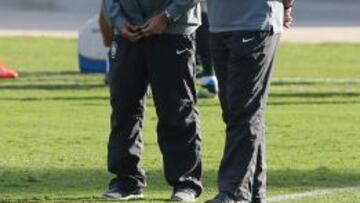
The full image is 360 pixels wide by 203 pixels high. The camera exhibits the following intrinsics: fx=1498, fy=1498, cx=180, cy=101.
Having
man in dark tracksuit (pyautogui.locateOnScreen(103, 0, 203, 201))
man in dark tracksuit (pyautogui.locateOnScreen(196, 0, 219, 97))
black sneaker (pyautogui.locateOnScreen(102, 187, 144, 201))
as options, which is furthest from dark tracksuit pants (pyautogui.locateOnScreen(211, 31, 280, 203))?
man in dark tracksuit (pyautogui.locateOnScreen(196, 0, 219, 97))

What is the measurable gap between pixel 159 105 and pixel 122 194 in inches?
24.0

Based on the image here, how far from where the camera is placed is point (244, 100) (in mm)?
8555

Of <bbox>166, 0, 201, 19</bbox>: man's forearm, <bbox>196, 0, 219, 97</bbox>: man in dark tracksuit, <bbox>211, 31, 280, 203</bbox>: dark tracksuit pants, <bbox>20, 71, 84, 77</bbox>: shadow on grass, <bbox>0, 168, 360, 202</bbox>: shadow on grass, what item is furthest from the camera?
<bbox>20, 71, 84, 77</bbox>: shadow on grass

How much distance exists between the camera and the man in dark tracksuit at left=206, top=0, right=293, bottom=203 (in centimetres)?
856

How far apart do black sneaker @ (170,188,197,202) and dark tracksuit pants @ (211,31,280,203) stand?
1.92 ft

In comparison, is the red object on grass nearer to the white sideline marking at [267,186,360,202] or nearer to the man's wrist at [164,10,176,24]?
the white sideline marking at [267,186,360,202]

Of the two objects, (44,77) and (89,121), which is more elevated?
(89,121)

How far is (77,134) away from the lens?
1326cm

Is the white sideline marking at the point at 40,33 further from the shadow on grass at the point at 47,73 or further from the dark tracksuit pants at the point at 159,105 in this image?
the dark tracksuit pants at the point at 159,105

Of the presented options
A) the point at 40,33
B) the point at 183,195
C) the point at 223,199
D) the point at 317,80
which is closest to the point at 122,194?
the point at 183,195

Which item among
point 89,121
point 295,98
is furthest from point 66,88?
point 89,121

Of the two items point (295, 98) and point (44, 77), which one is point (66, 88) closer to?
point (44, 77)

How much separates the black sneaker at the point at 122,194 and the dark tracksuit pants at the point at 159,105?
0.11ft

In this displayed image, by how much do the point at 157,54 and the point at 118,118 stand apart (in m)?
0.50
